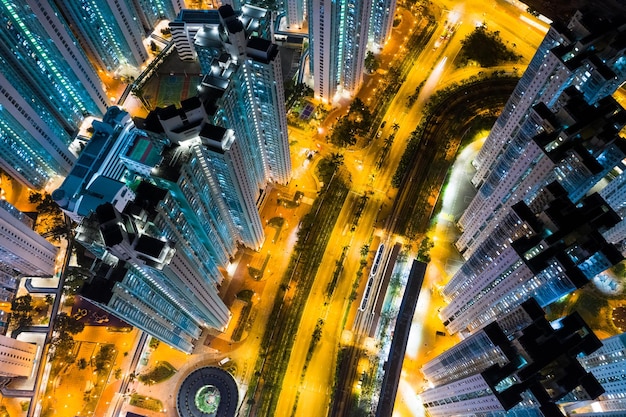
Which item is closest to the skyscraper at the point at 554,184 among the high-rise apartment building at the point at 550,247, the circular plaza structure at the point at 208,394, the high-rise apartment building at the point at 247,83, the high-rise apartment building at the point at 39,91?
the high-rise apartment building at the point at 550,247

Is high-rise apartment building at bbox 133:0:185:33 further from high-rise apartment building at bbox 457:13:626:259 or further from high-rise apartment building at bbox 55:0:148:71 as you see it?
high-rise apartment building at bbox 457:13:626:259

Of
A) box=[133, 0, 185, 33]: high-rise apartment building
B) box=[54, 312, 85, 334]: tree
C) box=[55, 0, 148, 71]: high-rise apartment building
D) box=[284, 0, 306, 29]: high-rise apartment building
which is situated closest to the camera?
box=[54, 312, 85, 334]: tree

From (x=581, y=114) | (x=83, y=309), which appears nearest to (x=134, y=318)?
(x=83, y=309)

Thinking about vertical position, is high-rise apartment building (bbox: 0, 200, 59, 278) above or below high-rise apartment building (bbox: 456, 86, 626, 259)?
below

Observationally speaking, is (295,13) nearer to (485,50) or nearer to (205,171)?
(485,50)

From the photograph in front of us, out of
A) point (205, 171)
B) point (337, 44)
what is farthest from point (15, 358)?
point (337, 44)

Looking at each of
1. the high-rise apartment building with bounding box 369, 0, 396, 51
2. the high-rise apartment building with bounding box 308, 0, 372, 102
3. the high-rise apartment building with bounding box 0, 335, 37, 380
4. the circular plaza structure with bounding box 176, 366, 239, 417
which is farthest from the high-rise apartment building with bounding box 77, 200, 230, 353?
the high-rise apartment building with bounding box 369, 0, 396, 51

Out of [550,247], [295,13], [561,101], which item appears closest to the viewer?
[550,247]

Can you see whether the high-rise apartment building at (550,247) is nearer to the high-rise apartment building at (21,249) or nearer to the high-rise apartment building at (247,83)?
the high-rise apartment building at (247,83)
